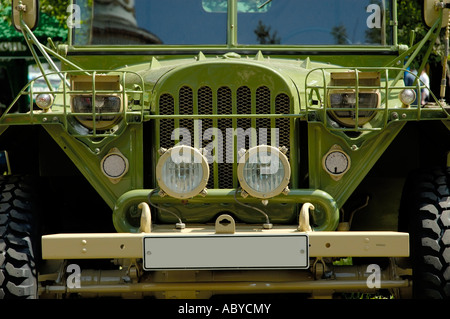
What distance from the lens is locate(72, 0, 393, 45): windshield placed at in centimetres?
658

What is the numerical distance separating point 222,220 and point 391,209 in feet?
4.69

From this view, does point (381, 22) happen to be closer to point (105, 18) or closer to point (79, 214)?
point (105, 18)

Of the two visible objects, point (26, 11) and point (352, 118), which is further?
point (26, 11)

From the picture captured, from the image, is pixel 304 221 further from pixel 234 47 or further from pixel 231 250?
pixel 234 47

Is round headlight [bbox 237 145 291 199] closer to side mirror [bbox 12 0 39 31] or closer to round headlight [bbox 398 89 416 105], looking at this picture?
round headlight [bbox 398 89 416 105]

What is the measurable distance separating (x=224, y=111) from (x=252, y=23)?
162 cm

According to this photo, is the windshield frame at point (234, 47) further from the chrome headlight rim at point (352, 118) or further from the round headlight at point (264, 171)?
the round headlight at point (264, 171)

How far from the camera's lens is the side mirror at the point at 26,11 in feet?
19.3

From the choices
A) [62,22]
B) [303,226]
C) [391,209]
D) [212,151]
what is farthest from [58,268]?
[62,22]

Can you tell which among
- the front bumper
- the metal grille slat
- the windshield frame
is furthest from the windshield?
the front bumper

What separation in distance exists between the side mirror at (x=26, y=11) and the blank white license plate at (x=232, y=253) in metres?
2.16

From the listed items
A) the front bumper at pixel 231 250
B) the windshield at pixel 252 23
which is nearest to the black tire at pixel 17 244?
the front bumper at pixel 231 250

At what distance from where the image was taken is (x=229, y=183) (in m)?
5.24

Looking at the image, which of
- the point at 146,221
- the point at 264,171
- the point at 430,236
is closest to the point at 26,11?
the point at 146,221
